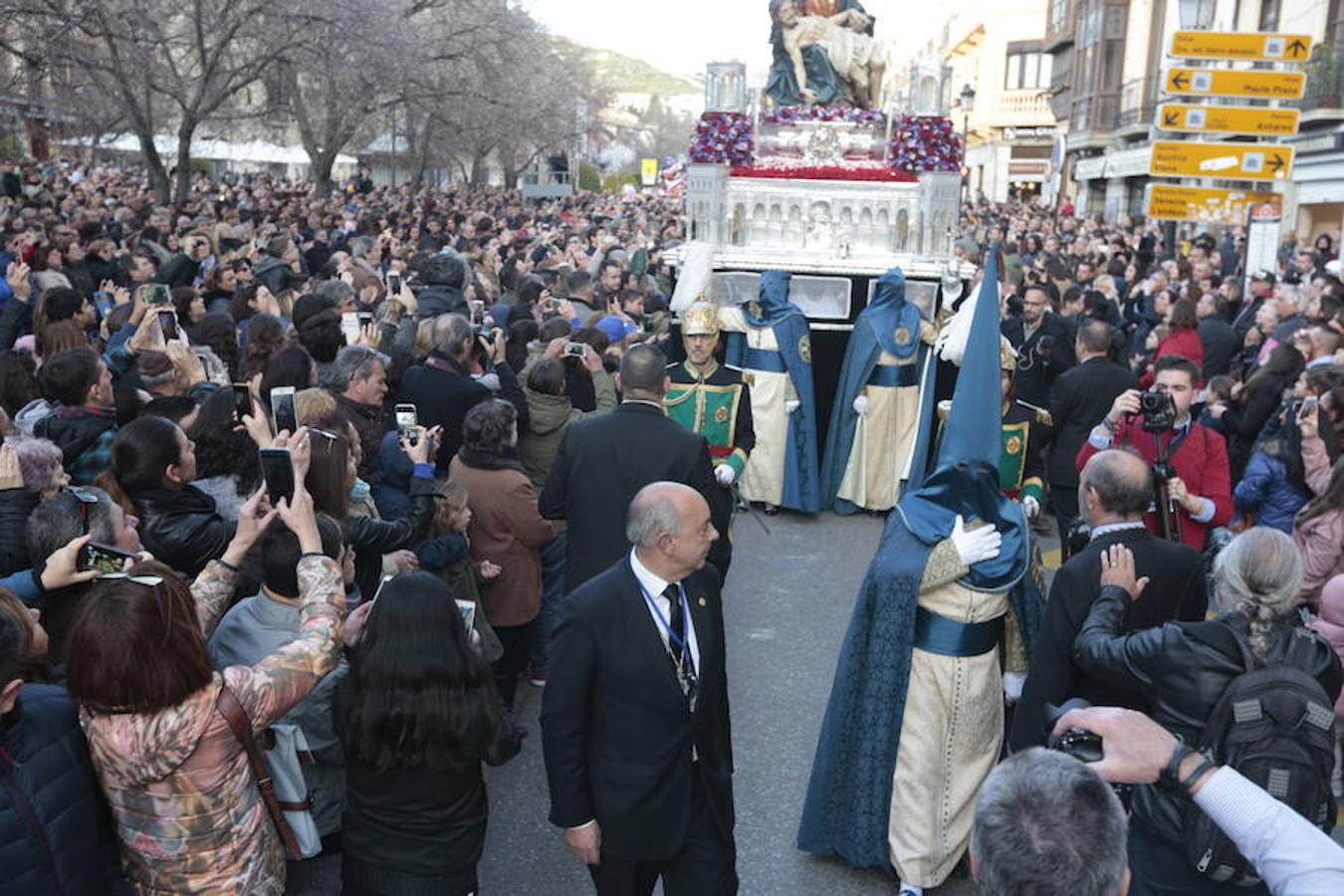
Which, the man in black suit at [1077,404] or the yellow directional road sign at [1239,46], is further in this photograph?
the yellow directional road sign at [1239,46]

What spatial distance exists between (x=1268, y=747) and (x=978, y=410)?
142 centimetres

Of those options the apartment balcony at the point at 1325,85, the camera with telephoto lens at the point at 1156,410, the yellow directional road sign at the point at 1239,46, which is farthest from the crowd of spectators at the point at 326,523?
the apartment balcony at the point at 1325,85

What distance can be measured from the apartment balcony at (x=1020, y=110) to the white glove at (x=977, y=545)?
5060 cm

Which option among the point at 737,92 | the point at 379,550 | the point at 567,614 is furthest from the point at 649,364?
the point at 737,92

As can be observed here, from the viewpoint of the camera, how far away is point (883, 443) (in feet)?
28.6

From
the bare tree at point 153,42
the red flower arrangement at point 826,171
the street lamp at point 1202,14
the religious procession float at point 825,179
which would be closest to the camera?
the religious procession float at point 825,179

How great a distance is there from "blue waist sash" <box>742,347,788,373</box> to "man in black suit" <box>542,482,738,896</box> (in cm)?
537

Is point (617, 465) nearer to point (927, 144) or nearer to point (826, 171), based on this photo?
point (826, 171)

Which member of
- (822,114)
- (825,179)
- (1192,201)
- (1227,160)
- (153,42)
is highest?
(153,42)

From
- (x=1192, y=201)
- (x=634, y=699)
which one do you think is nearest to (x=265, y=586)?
(x=634, y=699)

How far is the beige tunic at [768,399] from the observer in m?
8.47

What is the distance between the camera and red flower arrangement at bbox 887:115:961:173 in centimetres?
1103

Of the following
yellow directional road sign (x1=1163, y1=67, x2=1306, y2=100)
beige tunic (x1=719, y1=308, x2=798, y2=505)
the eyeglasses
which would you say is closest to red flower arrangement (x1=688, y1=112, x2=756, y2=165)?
beige tunic (x1=719, y1=308, x2=798, y2=505)

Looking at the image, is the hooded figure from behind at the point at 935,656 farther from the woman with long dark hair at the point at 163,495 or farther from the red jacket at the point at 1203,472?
the woman with long dark hair at the point at 163,495
